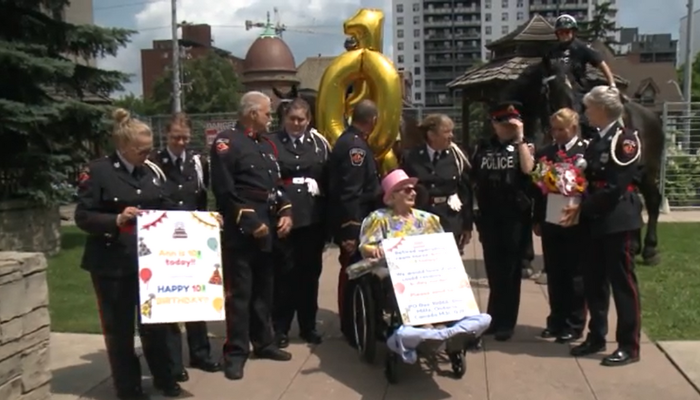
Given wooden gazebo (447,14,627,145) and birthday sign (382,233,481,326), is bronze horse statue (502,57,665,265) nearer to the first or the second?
wooden gazebo (447,14,627,145)

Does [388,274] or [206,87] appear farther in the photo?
[206,87]

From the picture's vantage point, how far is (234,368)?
17.8ft

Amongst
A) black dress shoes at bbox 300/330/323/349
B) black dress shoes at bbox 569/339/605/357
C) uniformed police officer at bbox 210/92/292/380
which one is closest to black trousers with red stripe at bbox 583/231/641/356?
black dress shoes at bbox 569/339/605/357

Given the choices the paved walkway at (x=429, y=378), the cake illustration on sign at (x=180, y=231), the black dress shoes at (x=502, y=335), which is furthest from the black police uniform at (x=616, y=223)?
the cake illustration on sign at (x=180, y=231)

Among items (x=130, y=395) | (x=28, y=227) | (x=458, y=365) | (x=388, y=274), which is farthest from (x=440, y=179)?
(x=28, y=227)

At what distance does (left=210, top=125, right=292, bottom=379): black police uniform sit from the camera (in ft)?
17.6

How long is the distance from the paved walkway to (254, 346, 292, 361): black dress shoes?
7cm

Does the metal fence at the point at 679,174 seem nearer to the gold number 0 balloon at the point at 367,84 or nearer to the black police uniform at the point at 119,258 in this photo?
the gold number 0 balloon at the point at 367,84

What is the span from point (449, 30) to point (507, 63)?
147m

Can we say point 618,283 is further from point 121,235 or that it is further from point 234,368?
point 121,235

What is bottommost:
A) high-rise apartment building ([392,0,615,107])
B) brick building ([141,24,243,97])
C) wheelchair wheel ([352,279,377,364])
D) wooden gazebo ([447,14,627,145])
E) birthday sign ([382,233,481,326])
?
wheelchair wheel ([352,279,377,364])

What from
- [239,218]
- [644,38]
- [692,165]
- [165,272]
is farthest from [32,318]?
[644,38]

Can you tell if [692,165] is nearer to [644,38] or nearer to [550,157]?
[550,157]

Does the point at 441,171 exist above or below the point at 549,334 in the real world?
above
